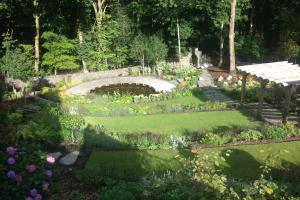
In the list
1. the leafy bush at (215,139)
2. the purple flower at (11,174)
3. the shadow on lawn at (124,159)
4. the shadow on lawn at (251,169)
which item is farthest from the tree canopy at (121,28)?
the purple flower at (11,174)

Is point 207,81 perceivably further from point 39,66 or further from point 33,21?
point 33,21

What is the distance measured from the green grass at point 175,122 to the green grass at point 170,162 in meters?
3.23

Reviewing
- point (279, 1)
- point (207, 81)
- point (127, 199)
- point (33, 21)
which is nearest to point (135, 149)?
point (127, 199)

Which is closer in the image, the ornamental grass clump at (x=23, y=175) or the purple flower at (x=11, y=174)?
the purple flower at (x=11, y=174)

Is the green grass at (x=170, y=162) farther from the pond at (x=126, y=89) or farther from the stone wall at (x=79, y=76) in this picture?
the stone wall at (x=79, y=76)

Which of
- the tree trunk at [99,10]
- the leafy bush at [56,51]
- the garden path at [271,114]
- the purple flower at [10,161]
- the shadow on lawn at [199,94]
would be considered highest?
the tree trunk at [99,10]

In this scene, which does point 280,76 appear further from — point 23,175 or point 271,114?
point 23,175

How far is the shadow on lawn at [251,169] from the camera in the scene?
11.9 meters

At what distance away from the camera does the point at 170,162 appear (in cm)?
1334

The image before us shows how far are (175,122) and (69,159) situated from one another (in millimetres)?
6847

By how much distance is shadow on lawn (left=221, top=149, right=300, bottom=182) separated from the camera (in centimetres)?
1193

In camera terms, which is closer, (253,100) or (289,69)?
(289,69)

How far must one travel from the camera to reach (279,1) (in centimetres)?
4003

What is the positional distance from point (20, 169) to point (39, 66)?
1134 inches
